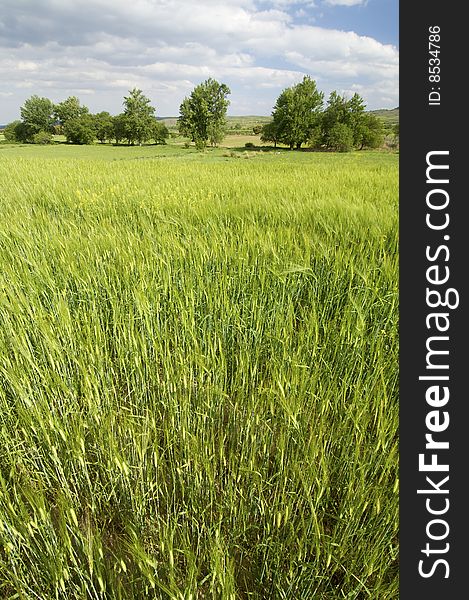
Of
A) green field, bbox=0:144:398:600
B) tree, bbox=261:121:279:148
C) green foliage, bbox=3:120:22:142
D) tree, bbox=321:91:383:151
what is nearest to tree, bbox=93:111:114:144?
green foliage, bbox=3:120:22:142

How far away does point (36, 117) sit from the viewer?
74.8 metres

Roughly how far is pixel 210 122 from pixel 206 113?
5.82 feet

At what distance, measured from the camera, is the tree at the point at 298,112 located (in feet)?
154

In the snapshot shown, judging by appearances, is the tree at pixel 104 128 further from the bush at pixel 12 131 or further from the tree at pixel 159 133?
the bush at pixel 12 131

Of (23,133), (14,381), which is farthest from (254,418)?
(23,133)

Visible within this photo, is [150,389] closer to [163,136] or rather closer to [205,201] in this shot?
[205,201]

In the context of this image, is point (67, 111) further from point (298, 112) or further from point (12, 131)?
point (298, 112)

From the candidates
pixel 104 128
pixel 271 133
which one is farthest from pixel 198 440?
pixel 104 128

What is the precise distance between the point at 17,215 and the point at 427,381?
12.5ft

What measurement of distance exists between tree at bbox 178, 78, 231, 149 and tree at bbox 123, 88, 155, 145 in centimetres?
750

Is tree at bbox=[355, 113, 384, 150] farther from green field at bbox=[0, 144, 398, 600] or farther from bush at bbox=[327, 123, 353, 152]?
green field at bbox=[0, 144, 398, 600]

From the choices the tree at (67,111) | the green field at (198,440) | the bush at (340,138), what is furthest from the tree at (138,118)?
the green field at (198,440)

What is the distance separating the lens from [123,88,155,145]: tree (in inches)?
2373

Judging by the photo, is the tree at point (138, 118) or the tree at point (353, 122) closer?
the tree at point (353, 122)
